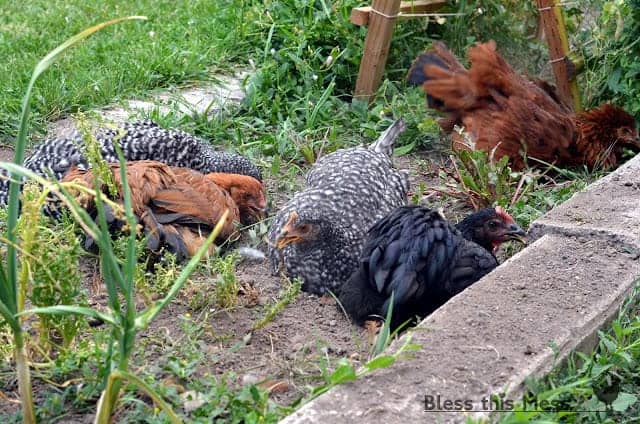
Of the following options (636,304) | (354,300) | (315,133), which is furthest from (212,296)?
(315,133)

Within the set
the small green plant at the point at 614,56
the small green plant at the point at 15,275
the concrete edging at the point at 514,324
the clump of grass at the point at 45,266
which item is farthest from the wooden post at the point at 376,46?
the small green plant at the point at 15,275

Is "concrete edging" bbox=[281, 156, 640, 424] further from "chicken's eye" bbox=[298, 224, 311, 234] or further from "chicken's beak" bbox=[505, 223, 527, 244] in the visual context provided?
"chicken's eye" bbox=[298, 224, 311, 234]

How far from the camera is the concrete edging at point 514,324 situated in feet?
7.33

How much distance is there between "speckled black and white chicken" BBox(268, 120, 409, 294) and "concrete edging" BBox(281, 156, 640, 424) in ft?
2.68

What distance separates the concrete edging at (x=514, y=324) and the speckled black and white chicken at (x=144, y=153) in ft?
5.86

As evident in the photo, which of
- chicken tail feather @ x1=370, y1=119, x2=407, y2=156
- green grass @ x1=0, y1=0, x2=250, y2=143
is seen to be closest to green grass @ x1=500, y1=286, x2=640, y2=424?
chicken tail feather @ x1=370, y1=119, x2=407, y2=156

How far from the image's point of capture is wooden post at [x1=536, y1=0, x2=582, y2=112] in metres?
5.18

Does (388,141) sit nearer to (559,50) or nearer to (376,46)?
(376,46)

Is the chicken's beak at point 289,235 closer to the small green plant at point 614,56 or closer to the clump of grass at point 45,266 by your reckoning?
the clump of grass at point 45,266

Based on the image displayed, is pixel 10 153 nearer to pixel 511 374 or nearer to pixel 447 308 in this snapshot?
pixel 447 308

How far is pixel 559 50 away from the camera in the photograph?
17.2ft

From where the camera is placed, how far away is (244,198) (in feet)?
14.0

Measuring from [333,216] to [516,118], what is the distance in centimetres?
164

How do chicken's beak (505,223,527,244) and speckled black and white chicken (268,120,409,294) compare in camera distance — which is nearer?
speckled black and white chicken (268,120,409,294)
